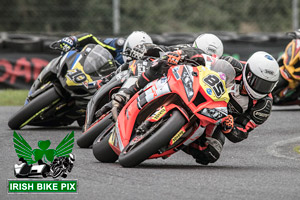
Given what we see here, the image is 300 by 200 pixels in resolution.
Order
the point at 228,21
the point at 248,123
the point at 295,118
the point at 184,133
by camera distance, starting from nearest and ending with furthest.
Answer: the point at 184,133 < the point at 248,123 < the point at 295,118 < the point at 228,21

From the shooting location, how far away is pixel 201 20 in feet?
68.7

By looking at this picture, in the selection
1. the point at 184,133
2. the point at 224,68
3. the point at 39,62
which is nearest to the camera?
the point at 184,133

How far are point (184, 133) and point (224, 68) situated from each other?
0.83m

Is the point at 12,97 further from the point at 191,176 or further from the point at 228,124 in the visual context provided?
the point at 191,176

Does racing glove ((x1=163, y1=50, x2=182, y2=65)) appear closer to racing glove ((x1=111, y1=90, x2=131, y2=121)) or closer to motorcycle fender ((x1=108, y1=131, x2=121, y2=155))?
racing glove ((x1=111, y1=90, x2=131, y2=121))

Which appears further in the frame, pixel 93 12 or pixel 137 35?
pixel 93 12

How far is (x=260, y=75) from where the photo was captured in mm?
7113

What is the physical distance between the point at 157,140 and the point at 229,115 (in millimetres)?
1185

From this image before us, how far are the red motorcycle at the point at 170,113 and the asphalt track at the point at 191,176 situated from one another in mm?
206

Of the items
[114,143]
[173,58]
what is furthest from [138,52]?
[114,143]

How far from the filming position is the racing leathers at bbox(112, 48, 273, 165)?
7.02 m

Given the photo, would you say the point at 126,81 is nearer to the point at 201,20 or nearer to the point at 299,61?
the point at 299,61

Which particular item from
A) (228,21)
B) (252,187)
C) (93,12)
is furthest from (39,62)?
(252,187)

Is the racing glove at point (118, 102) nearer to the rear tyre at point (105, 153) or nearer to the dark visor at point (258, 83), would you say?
the rear tyre at point (105, 153)
